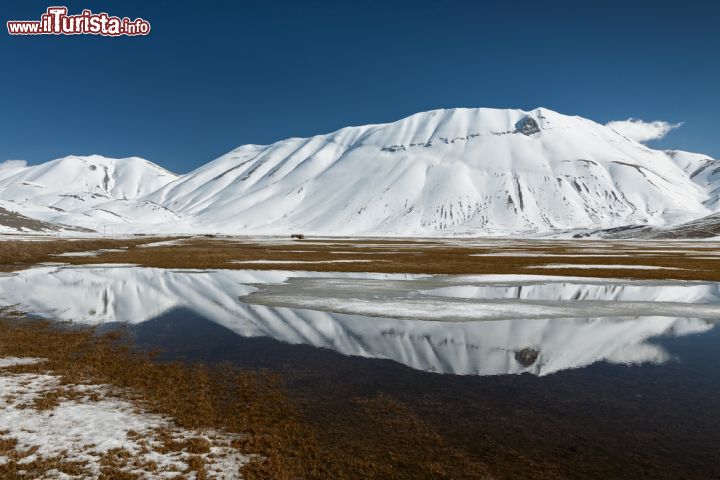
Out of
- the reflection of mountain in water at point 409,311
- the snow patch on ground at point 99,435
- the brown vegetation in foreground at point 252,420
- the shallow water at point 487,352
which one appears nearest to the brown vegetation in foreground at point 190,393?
the brown vegetation in foreground at point 252,420

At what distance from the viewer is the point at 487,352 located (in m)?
22.2

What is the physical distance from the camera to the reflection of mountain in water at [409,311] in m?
22.2

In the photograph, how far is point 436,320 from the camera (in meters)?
29.3

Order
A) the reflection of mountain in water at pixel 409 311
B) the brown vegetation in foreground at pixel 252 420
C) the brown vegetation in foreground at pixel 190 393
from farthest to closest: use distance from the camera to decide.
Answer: the reflection of mountain in water at pixel 409 311 < the brown vegetation in foreground at pixel 190 393 < the brown vegetation in foreground at pixel 252 420

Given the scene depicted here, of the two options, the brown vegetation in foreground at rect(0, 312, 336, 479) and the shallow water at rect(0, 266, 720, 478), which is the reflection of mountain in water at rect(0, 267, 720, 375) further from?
the brown vegetation in foreground at rect(0, 312, 336, 479)

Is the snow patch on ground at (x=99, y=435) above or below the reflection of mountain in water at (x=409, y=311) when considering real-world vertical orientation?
above

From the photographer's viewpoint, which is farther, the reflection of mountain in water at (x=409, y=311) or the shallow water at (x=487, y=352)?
the reflection of mountain in water at (x=409, y=311)

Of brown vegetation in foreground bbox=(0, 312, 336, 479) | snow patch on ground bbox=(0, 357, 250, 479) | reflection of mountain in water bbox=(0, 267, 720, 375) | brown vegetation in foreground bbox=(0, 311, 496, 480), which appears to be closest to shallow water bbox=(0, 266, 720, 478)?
reflection of mountain in water bbox=(0, 267, 720, 375)

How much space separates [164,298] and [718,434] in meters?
34.9

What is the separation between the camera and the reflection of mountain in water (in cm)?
2219

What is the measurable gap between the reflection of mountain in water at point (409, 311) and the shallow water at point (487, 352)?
0.16m

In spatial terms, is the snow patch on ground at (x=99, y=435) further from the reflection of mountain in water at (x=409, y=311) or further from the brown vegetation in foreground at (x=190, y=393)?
the reflection of mountain in water at (x=409, y=311)

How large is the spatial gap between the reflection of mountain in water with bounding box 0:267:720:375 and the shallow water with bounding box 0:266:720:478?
0.52ft

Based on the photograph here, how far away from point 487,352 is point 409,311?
32.8 feet
